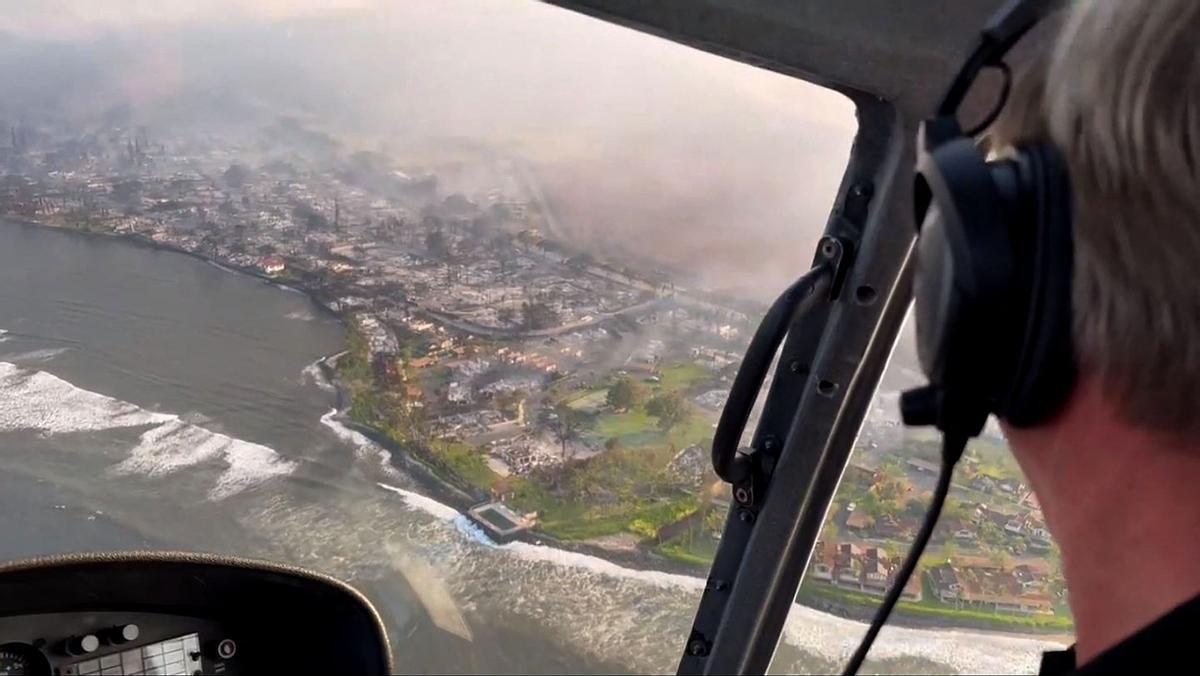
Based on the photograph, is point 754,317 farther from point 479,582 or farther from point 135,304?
point 135,304

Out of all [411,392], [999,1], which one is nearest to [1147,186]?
[999,1]

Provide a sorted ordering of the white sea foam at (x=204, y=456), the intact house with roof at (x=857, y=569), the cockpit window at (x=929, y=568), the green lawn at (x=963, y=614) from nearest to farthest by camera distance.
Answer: the white sea foam at (x=204, y=456) < the cockpit window at (x=929, y=568) < the intact house with roof at (x=857, y=569) < the green lawn at (x=963, y=614)

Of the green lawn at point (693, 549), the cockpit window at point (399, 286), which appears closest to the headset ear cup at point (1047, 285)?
the cockpit window at point (399, 286)

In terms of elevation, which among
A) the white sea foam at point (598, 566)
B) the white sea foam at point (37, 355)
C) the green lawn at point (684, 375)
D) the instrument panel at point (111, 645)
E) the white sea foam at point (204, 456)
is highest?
the green lawn at point (684, 375)

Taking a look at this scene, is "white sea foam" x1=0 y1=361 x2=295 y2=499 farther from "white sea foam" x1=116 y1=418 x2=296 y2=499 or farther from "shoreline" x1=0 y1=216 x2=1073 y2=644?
"shoreline" x1=0 y1=216 x2=1073 y2=644

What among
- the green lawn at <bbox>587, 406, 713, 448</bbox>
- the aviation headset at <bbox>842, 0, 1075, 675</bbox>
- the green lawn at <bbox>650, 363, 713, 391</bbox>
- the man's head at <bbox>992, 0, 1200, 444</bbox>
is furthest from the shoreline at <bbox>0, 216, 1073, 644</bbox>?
the man's head at <bbox>992, 0, 1200, 444</bbox>

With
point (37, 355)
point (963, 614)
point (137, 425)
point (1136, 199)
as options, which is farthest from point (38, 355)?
point (963, 614)

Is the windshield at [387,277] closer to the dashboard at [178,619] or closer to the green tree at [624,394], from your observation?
the green tree at [624,394]
